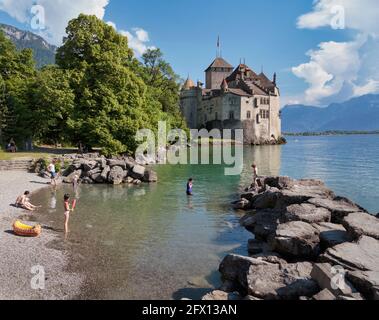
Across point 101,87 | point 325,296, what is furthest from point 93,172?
point 325,296

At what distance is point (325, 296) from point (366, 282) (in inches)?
59.2

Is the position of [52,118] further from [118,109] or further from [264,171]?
[264,171]

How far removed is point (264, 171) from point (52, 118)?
1193 inches

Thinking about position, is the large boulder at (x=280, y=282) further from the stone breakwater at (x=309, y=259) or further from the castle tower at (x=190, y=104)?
the castle tower at (x=190, y=104)

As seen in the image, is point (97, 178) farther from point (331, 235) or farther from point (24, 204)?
point (331, 235)

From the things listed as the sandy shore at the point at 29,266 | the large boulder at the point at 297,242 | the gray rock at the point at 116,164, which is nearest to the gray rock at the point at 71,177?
the gray rock at the point at 116,164

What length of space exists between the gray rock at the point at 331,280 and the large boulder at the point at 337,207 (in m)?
6.44

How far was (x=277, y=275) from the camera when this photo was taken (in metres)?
12.0

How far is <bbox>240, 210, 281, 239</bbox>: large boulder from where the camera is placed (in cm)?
1853

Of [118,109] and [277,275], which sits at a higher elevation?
[118,109]

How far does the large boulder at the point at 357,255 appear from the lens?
466 inches

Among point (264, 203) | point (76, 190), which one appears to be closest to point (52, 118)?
point (76, 190)

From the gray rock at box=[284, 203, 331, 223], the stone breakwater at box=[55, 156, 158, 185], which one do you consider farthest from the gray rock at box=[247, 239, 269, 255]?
the stone breakwater at box=[55, 156, 158, 185]

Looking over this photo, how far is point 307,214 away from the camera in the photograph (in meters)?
18.1
